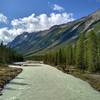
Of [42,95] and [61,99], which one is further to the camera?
[42,95]

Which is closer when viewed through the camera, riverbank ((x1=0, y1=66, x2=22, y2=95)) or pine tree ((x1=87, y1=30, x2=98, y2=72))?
riverbank ((x1=0, y1=66, x2=22, y2=95))

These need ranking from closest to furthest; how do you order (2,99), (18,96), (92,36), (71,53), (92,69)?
(2,99) → (18,96) → (92,69) → (92,36) → (71,53)

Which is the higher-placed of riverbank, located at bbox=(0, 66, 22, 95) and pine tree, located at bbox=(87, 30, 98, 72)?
pine tree, located at bbox=(87, 30, 98, 72)

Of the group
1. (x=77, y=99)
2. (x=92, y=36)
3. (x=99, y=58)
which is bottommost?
(x=77, y=99)

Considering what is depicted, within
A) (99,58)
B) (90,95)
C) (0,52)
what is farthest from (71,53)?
(90,95)

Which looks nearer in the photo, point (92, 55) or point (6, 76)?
point (6, 76)

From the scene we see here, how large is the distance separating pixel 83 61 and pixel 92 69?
24.8m

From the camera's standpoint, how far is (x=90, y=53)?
386ft

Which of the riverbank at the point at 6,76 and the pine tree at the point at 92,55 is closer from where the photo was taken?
the riverbank at the point at 6,76

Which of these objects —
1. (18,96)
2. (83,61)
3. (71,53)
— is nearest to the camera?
(18,96)

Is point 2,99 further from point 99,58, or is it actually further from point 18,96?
point 99,58

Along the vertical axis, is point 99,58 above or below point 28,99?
above

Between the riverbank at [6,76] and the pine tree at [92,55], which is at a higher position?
the pine tree at [92,55]

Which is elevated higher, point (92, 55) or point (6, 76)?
point (92, 55)
